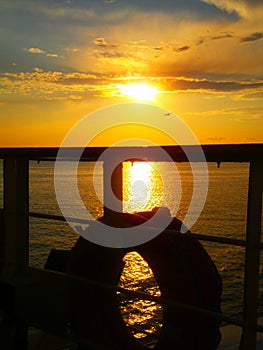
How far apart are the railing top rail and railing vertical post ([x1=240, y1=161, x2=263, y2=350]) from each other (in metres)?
0.06

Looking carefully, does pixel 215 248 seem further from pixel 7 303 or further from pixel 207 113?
pixel 207 113

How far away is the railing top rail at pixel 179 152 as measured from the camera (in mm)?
1195

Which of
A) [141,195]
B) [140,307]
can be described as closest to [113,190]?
[140,307]

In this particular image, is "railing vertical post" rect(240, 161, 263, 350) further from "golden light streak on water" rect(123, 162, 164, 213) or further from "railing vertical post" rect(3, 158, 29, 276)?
"railing vertical post" rect(3, 158, 29, 276)

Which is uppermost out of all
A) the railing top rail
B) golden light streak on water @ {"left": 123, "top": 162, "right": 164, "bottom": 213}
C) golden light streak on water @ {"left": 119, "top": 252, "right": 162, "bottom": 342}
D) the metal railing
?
golden light streak on water @ {"left": 123, "top": 162, "right": 164, "bottom": 213}

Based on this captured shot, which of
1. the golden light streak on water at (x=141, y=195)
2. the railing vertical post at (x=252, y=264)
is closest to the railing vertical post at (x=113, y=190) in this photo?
the golden light streak on water at (x=141, y=195)

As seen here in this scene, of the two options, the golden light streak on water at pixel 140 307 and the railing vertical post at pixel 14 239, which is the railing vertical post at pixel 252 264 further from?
the golden light streak on water at pixel 140 307

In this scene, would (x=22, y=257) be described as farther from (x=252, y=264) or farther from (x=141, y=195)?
(x=141, y=195)

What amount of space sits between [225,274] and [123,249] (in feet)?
39.9

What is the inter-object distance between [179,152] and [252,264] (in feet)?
1.25

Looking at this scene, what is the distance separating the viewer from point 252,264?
1257 millimetres

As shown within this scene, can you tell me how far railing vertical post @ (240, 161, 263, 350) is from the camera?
1231 mm

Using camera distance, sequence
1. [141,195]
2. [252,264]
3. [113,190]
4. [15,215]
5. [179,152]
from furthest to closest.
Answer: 1. [141,195]
2. [15,215]
3. [113,190]
4. [179,152]
5. [252,264]

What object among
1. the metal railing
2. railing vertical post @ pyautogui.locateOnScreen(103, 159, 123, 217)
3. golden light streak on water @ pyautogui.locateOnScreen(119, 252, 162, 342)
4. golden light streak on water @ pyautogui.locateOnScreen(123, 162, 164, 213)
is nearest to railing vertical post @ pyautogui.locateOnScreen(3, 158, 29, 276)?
the metal railing
